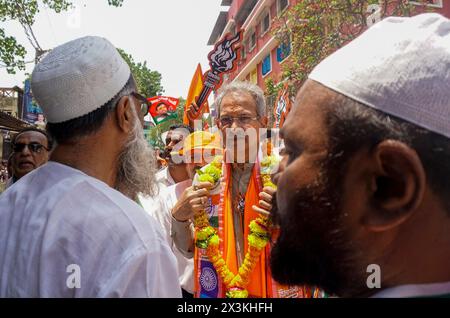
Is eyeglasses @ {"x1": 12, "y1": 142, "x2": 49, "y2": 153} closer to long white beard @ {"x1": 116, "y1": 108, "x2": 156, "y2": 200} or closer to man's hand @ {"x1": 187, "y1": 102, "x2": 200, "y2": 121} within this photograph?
long white beard @ {"x1": 116, "y1": 108, "x2": 156, "y2": 200}

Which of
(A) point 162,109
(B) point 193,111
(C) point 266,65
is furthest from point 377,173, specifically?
(C) point 266,65

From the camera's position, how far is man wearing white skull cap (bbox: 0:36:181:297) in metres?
1.17

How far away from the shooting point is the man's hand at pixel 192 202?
8.14ft

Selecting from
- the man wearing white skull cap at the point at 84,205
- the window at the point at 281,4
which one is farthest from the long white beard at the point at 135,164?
the window at the point at 281,4

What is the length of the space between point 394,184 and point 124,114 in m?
1.09

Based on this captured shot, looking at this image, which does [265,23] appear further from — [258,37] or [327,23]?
[327,23]

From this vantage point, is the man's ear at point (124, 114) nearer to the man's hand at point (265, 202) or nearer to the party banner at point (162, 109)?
the man's hand at point (265, 202)

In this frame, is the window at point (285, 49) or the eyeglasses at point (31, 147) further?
the window at point (285, 49)

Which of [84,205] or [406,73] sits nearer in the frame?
[406,73]

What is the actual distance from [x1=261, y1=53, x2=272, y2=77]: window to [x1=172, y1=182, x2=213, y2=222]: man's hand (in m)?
20.6

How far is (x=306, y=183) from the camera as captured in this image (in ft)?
3.10

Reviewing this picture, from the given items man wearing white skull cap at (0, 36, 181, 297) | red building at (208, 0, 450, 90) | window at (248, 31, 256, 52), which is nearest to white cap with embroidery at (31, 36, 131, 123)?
man wearing white skull cap at (0, 36, 181, 297)

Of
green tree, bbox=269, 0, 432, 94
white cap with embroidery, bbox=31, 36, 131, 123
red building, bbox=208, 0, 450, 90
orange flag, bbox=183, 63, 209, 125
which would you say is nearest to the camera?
white cap with embroidery, bbox=31, 36, 131, 123

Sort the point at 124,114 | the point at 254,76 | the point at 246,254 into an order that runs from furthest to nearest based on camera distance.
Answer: the point at 254,76 → the point at 246,254 → the point at 124,114
